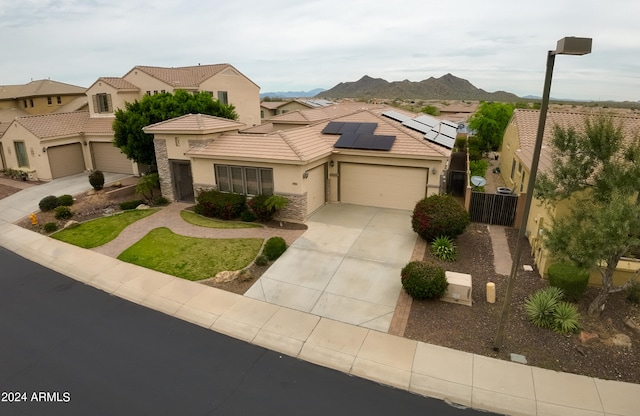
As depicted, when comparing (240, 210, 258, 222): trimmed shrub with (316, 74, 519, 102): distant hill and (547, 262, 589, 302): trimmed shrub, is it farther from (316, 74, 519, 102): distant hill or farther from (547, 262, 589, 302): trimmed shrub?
(316, 74, 519, 102): distant hill

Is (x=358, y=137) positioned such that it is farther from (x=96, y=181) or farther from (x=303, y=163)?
(x=96, y=181)

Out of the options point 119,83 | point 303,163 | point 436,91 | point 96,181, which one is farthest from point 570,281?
point 436,91

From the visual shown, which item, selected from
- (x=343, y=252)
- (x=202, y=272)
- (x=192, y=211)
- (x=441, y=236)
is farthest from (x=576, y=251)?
(x=192, y=211)

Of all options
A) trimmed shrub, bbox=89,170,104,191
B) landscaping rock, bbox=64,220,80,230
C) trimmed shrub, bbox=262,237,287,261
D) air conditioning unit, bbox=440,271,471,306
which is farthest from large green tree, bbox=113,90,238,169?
air conditioning unit, bbox=440,271,471,306

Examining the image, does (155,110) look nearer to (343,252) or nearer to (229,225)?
(229,225)

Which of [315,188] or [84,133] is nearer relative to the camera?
[315,188]

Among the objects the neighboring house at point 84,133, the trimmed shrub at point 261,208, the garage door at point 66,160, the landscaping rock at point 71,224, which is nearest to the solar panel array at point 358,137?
the trimmed shrub at point 261,208
